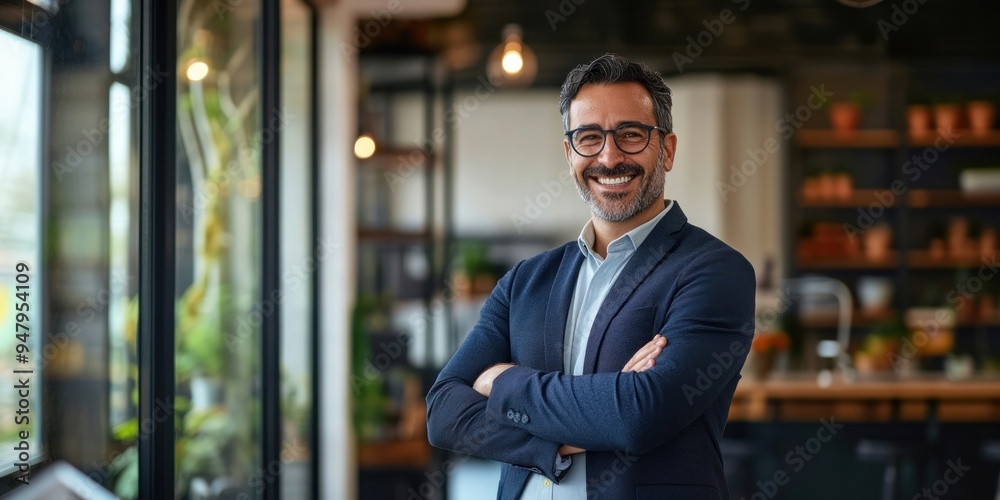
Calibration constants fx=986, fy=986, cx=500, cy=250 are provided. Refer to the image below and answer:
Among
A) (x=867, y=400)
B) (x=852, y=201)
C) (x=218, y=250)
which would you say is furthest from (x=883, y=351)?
(x=218, y=250)

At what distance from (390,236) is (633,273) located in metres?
3.69

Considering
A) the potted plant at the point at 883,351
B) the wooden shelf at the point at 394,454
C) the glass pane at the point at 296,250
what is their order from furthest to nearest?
the potted plant at the point at 883,351, the wooden shelf at the point at 394,454, the glass pane at the point at 296,250

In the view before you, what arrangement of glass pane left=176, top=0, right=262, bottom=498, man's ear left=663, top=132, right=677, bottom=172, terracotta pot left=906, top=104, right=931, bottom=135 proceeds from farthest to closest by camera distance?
terracotta pot left=906, top=104, right=931, bottom=135 → glass pane left=176, top=0, right=262, bottom=498 → man's ear left=663, top=132, right=677, bottom=172

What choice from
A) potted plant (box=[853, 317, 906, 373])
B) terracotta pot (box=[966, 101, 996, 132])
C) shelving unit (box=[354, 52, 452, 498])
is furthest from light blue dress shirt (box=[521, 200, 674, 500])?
terracotta pot (box=[966, 101, 996, 132])

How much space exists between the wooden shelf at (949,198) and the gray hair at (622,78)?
5.93 metres

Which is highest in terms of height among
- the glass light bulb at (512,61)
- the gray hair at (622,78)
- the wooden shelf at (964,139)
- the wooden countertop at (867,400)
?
the glass light bulb at (512,61)

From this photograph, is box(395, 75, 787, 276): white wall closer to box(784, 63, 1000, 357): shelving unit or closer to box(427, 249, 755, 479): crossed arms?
box(784, 63, 1000, 357): shelving unit

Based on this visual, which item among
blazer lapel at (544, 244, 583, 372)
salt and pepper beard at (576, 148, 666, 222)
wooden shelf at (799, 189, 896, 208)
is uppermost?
wooden shelf at (799, 189, 896, 208)

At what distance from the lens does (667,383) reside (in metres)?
1.62

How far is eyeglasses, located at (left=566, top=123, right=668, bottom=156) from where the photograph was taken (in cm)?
177

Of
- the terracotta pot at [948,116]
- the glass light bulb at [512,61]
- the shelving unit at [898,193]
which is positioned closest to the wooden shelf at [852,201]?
the shelving unit at [898,193]

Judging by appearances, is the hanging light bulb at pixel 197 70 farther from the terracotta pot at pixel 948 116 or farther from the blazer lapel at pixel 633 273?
the terracotta pot at pixel 948 116

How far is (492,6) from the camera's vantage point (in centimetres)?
743

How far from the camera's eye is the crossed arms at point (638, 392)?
5.33 feet
